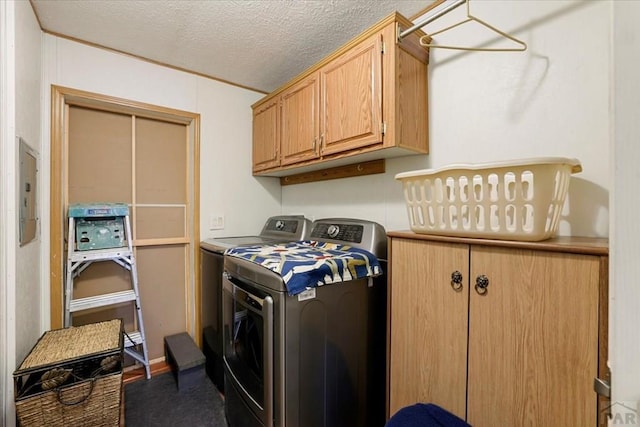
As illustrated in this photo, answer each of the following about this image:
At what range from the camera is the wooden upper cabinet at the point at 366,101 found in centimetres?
138

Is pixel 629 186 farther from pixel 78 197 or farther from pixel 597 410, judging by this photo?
pixel 78 197

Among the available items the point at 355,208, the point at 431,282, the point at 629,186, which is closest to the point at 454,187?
the point at 431,282

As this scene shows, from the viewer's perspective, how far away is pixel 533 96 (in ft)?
3.93

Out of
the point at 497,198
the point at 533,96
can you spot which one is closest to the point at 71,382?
the point at 497,198

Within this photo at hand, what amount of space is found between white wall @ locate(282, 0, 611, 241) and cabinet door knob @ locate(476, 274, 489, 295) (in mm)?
468

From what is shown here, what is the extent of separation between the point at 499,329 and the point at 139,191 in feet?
8.31

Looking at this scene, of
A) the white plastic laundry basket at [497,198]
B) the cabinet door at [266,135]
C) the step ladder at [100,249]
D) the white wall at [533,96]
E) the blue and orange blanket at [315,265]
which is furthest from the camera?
the cabinet door at [266,135]

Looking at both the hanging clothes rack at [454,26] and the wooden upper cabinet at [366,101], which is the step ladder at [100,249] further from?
the hanging clothes rack at [454,26]

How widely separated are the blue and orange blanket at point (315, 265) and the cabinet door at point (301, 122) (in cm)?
A: 75

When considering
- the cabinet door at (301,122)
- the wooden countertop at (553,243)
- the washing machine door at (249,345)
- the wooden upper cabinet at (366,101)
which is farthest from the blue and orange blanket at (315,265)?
the cabinet door at (301,122)

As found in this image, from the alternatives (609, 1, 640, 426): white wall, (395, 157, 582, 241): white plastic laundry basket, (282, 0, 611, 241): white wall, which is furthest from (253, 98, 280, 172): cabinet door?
(609, 1, 640, 426): white wall

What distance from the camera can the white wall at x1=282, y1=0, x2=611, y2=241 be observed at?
1041 millimetres

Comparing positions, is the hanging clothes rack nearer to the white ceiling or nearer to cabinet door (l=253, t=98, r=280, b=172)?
the white ceiling

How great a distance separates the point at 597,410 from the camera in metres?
0.76
